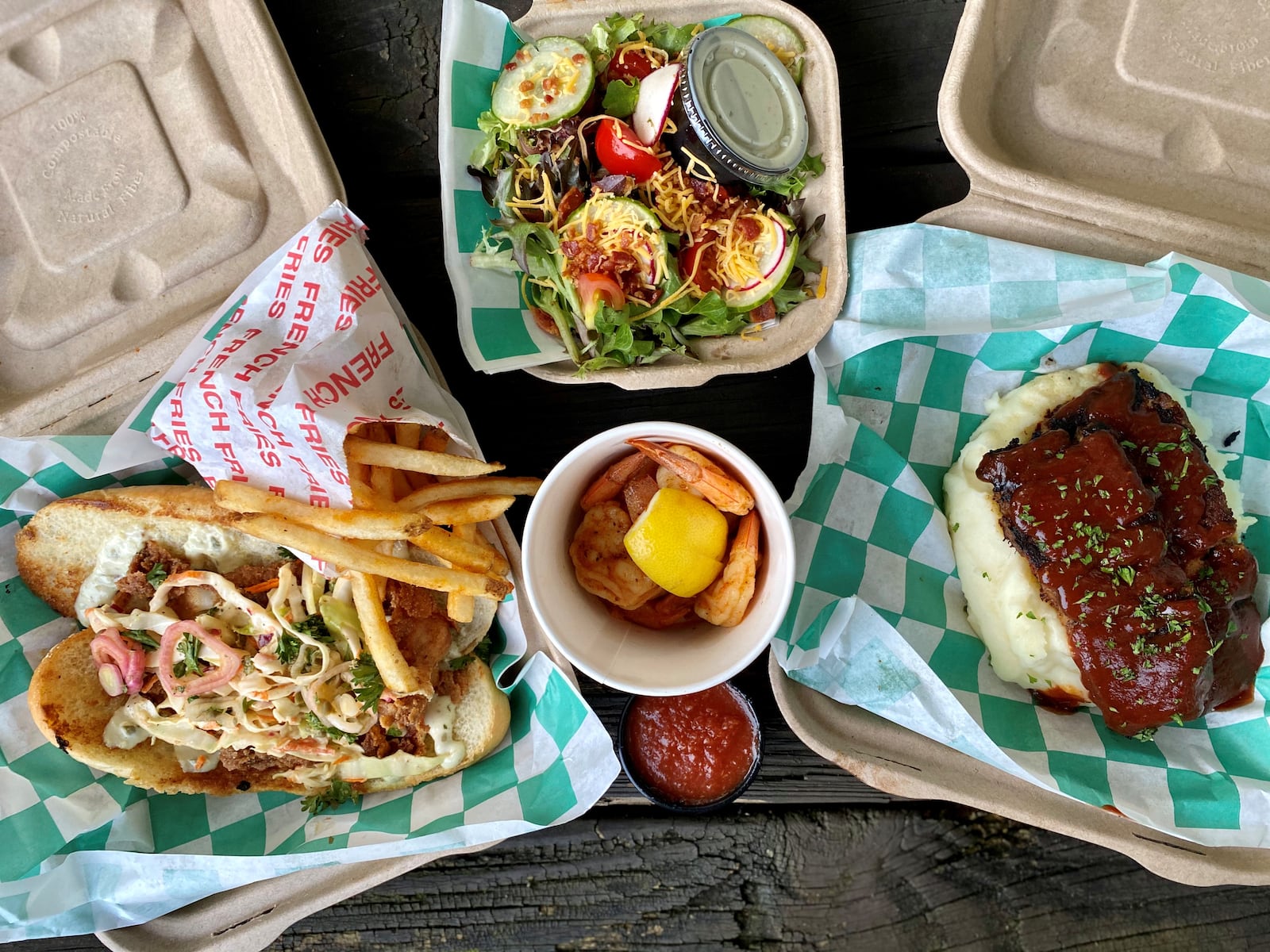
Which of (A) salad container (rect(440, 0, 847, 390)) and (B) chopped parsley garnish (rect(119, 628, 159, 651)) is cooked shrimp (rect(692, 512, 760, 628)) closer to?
(A) salad container (rect(440, 0, 847, 390))

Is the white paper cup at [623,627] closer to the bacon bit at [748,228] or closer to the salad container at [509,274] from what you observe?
the salad container at [509,274]

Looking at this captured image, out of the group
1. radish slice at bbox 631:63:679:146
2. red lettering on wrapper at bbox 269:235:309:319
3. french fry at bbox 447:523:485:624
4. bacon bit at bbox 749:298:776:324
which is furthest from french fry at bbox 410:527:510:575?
radish slice at bbox 631:63:679:146

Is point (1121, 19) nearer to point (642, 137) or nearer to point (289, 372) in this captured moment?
point (642, 137)

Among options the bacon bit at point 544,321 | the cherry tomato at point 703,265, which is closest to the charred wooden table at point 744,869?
the bacon bit at point 544,321

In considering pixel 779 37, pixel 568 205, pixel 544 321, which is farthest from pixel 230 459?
pixel 779 37

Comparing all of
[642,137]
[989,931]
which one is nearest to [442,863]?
[989,931]
